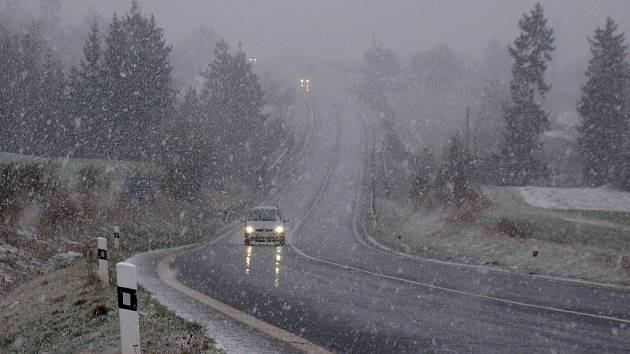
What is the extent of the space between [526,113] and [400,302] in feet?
162

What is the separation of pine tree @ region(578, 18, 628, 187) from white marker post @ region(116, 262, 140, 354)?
2160 inches

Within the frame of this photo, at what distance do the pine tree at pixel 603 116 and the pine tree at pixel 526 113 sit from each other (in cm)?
361

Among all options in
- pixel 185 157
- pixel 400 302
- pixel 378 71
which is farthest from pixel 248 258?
A: pixel 378 71

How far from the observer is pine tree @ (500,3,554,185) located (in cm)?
5559

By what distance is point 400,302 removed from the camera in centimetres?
1091

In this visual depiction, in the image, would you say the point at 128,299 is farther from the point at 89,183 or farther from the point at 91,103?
the point at 91,103

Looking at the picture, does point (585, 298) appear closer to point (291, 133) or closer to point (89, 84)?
point (89, 84)

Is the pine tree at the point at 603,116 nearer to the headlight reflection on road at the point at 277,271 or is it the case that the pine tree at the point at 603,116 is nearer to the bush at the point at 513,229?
the bush at the point at 513,229

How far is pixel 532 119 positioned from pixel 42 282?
166 ft

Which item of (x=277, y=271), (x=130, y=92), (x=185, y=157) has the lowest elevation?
(x=277, y=271)

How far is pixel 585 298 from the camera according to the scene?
39.1ft

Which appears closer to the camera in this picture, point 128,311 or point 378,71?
point 128,311

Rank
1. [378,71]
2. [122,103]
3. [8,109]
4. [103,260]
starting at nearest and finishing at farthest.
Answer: [103,260]
[122,103]
[8,109]
[378,71]

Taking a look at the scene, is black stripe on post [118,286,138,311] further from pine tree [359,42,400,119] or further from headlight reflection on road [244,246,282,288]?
pine tree [359,42,400,119]
